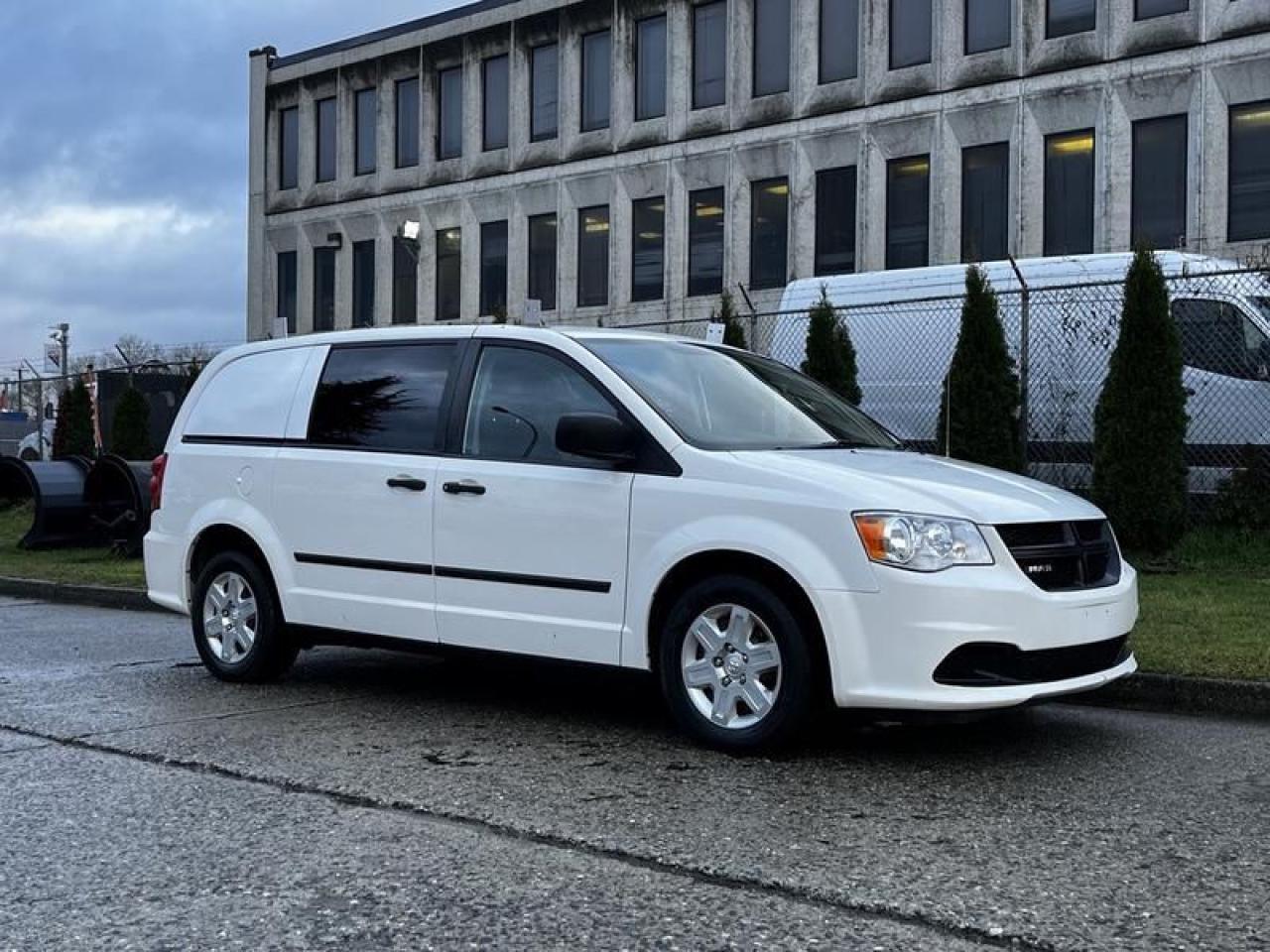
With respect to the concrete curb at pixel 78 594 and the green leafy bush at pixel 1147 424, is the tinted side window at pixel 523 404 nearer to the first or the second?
the concrete curb at pixel 78 594

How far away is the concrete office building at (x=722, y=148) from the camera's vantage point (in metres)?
23.2

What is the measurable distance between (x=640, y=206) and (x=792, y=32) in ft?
15.7

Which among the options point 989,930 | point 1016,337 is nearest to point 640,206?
point 1016,337

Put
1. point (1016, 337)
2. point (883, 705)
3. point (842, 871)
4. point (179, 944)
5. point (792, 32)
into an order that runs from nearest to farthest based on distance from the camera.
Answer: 1. point (179, 944)
2. point (842, 871)
3. point (883, 705)
4. point (1016, 337)
5. point (792, 32)

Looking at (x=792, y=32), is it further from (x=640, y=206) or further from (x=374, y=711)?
(x=374, y=711)

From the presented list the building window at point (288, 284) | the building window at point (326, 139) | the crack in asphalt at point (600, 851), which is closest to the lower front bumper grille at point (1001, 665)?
the crack in asphalt at point (600, 851)

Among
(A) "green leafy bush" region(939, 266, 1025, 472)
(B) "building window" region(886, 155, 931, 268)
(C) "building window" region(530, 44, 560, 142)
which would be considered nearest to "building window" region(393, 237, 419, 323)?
(C) "building window" region(530, 44, 560, 142)

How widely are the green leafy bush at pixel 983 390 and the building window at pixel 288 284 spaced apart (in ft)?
85.6

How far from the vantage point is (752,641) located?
19.4 feet

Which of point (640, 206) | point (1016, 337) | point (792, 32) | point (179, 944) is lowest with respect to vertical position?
point (179, 944)

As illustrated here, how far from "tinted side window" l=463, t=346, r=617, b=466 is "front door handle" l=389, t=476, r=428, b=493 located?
27cm

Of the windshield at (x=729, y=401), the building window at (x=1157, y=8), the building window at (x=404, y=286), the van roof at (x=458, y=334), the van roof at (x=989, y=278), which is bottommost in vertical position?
the windshield at (x=729, y=401)

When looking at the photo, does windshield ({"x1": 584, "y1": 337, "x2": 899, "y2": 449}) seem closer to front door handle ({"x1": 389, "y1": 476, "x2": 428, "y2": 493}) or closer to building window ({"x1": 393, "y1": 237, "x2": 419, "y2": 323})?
front door handle ({"x1": 389, "y1": 476, "x2": 428, "y2": 493})

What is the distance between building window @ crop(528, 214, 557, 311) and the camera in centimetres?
3166
